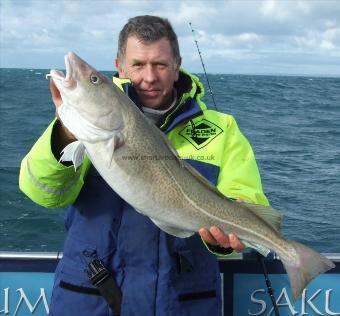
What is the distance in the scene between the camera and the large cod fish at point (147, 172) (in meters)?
2.99

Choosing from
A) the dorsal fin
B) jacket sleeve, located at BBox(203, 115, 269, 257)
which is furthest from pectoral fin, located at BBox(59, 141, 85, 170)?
jacket sleeve, located at BBox(203, 115, 269, 257)

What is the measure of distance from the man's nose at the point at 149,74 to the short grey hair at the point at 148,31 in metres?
0.18

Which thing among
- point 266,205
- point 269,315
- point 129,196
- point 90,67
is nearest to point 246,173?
point 266,205

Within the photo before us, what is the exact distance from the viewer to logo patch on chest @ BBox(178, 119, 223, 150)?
3652 mm

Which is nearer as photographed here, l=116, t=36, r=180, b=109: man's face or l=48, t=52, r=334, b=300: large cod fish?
l=48, t=52, r=334, b=300: large cod fish

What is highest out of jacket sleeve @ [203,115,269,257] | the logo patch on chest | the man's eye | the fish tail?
the man's eye

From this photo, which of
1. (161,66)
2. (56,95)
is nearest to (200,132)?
(161,66)

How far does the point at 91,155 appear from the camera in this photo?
119 inches

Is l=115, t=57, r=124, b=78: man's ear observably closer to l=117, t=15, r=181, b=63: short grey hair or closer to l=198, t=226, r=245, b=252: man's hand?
l=117, t=15, r=181, b=63: short grey hair

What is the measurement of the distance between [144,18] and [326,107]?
3340 centimetres

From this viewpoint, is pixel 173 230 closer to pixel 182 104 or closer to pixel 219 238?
pixel 219 238

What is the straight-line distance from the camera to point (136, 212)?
340 centimetres

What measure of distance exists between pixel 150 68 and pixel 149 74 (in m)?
0.05

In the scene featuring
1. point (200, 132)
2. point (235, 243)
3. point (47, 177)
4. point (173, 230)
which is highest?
point (200, 132)
